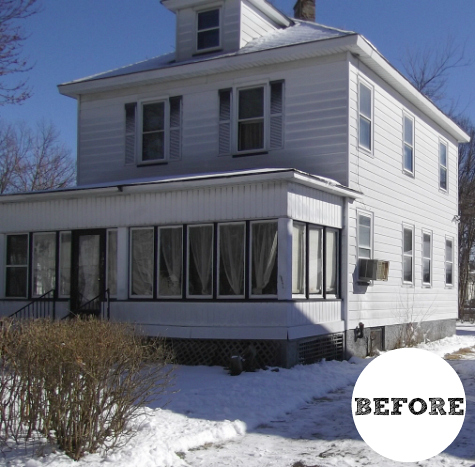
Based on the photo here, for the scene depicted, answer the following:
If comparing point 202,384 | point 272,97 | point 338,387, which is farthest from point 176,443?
point 272,97

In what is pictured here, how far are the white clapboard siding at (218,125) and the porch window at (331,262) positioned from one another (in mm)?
1249

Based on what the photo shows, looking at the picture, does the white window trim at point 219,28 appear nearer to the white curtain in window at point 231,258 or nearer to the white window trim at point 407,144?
the white window trim at point 407,144

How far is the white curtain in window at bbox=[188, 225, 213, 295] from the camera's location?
1444 cm

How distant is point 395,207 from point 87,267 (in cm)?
777

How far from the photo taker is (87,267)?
1598 cm

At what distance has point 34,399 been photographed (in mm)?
7035

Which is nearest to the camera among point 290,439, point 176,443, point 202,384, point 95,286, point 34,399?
point 34,399

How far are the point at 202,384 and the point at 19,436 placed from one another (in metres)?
4.79

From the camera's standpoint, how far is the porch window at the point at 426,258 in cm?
2005

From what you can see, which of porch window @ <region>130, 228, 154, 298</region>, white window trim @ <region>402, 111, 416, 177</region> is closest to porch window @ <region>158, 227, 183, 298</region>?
porch window @ <region>130, 228, 154, 298</region>

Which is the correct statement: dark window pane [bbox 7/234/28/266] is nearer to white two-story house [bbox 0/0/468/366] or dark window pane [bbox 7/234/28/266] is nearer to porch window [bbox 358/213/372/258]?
white two-story house [bbox 0/0/468/366]

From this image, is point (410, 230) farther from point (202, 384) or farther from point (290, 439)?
point (290, 439)

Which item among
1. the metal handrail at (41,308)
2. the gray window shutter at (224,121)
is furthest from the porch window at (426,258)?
the metal handrail at (41,308)

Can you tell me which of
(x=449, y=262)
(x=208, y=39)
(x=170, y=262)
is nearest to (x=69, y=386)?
(x=170, y=262)
